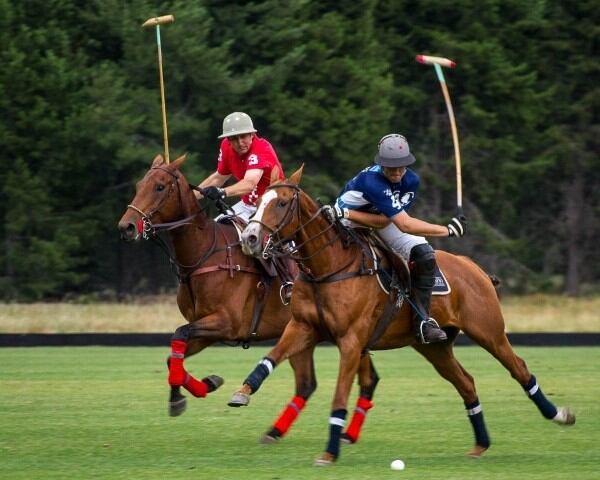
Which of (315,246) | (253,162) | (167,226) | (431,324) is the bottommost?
(431,324)

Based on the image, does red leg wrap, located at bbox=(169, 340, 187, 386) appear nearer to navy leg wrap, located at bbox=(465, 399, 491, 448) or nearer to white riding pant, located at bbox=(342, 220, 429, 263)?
white riding pant, located at bbox=(342, 220, 429, 263)

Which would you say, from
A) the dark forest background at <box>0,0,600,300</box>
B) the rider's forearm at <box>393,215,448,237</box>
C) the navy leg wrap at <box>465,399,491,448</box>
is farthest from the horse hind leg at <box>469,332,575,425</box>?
the dark forest background at <box>0,0,600,300</box>

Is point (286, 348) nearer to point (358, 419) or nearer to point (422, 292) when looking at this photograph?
point (422, 292)

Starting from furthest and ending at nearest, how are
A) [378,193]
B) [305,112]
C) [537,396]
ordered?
[305,112] < [537,396] < [378,193]

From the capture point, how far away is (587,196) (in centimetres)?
3325

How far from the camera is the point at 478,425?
8.68 meters

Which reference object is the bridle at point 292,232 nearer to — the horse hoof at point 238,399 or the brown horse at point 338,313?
the brown horse at point 338,313

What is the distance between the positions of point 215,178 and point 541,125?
22.7m

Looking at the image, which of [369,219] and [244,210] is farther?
[244,210]

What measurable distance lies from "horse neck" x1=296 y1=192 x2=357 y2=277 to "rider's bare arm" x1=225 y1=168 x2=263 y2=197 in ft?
5.62

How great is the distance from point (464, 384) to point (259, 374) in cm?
161

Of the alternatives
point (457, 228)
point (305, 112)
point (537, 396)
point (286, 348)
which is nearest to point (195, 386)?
point (286, 348)

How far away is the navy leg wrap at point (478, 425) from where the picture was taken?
8633mm

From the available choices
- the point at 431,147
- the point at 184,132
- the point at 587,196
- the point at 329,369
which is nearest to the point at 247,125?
the point at 329,369
